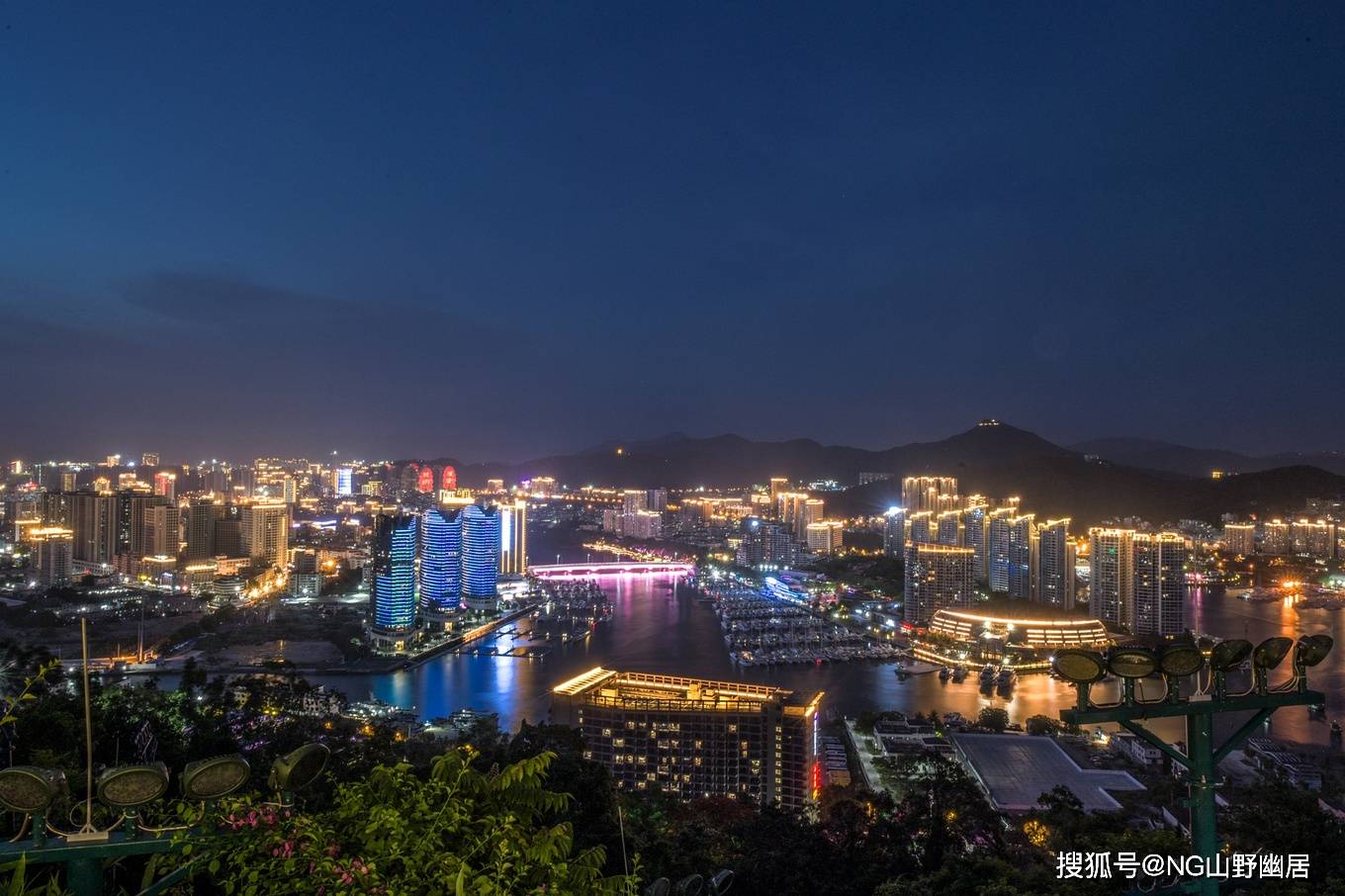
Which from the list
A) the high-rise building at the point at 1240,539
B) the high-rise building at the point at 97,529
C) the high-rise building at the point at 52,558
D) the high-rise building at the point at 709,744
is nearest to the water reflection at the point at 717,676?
the high-rise building at the point at 709,744

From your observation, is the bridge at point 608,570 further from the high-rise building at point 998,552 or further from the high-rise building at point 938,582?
the high-rise building at point 938,582

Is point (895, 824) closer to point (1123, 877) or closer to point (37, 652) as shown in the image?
point (1123, 877)

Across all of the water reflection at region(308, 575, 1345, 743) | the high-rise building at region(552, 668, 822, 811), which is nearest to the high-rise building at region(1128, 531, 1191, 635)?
the water reflection at region(308, 575, 1345, 743)

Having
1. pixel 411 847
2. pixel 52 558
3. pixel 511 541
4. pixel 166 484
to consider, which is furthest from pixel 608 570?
pixel 411 847

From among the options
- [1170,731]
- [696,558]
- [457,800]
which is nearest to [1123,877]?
[457,800]

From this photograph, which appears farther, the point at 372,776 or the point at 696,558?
the point at 696,558

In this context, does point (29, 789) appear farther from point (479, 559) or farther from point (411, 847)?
point (479, 559)
